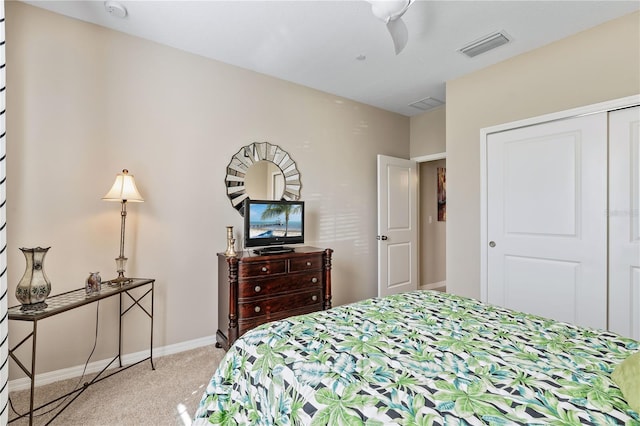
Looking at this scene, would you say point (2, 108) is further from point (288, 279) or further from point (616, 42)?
point (616, 42)

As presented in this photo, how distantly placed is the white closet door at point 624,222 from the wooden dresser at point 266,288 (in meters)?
2.30

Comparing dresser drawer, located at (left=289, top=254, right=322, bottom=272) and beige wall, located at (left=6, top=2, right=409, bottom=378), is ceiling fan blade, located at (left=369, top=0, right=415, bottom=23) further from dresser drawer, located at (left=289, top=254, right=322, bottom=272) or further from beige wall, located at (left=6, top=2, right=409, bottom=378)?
dresser drawer, located at (left=289, top=254, right=322, bottom=272)

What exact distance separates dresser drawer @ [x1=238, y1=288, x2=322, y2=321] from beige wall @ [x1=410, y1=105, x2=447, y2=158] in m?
2.64

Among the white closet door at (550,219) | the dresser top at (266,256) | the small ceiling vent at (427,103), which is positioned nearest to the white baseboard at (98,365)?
the dresser top at (266,256)

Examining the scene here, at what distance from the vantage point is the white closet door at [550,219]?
8.07 ft

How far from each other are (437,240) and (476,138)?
2336mm

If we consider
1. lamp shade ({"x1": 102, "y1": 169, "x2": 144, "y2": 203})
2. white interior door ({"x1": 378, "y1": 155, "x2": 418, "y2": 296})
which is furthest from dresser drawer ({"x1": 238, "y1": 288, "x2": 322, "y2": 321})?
white interior door ({"x1": 378, "y1": 155, "x2": 418, "y2": 296})

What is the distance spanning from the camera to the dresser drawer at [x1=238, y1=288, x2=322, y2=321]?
260cm

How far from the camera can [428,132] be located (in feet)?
14.5

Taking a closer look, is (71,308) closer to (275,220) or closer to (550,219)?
(275,220)

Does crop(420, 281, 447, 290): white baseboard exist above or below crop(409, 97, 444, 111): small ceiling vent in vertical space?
below

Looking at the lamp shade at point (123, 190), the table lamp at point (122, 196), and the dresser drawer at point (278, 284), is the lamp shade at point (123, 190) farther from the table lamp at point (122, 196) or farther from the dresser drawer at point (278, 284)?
the dresser drawer at point (278, 284)

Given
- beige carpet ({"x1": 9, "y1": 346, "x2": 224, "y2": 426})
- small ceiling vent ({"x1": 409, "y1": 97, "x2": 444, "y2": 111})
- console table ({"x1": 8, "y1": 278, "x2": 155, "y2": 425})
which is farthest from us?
small ceiling vent ({"x1": 409, "y1": 97, "x2": 444, "y2": 111})

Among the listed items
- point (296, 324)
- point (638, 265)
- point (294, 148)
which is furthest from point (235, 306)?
point (638, 265)
